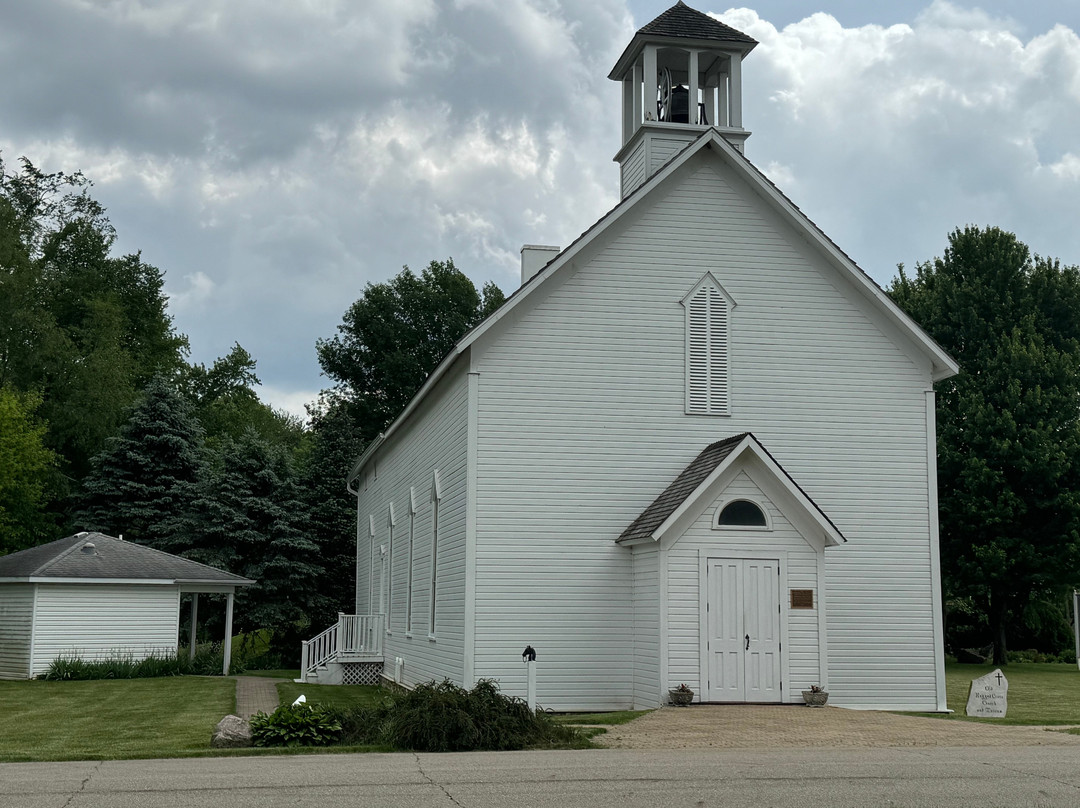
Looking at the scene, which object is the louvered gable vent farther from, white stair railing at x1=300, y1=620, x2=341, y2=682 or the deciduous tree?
the deciduous tree

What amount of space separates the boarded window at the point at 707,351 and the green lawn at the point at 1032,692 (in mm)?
6491

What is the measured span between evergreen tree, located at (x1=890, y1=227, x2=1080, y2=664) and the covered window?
737 inches

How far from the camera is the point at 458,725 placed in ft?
45.0

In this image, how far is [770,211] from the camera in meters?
20.7

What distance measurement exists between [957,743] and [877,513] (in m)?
6.79

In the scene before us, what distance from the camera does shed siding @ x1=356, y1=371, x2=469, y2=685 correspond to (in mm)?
20016

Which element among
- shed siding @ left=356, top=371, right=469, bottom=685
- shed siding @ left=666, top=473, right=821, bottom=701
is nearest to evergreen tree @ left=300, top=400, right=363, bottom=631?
shed siding @ left=356, top=371, right=469, bottom=685

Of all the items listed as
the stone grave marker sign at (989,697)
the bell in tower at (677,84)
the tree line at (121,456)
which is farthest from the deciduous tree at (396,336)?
the stone grave marker sign at (989,697)

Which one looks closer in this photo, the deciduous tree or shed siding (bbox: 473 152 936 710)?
shed siding (bbox: 473 152 936 710)

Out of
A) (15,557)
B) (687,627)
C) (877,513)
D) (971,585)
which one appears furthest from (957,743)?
(15,557)

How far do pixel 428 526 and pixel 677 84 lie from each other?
406 inches

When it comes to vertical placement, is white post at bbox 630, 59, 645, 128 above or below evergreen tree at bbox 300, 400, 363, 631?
above

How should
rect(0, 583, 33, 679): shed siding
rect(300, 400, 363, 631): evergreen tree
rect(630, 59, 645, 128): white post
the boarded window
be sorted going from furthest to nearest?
rect(300, 400, 363, 631): evergreen tree → rect(0, 583, 33, 679): shed siding → rect(630, 59, 645, 128): white post → the boarded window

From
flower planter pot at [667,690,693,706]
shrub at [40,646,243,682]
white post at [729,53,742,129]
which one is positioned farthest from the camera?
shrub at [40,646,243,682]
